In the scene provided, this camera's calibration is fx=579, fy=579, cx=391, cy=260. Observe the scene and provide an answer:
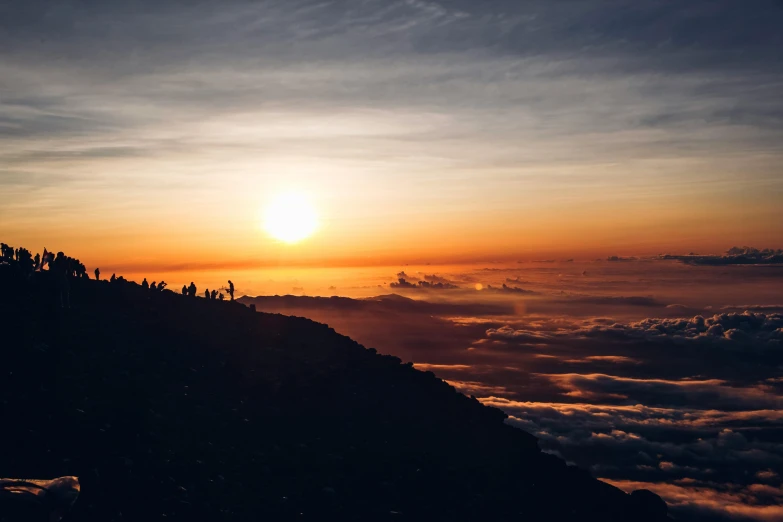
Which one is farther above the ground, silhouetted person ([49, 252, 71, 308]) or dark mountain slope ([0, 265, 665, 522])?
silhouetted person ([49, 252, 71, 308])

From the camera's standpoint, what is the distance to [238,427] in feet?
101

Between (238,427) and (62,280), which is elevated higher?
(62,280)

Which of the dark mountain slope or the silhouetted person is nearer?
the dark mountain slope

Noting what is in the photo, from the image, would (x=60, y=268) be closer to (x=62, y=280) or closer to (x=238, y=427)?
(x=62, y=280)

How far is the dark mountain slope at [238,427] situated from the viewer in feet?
77.6

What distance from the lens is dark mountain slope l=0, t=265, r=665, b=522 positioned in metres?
23.6

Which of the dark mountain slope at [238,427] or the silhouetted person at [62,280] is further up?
the silhouetted person at [62,280]

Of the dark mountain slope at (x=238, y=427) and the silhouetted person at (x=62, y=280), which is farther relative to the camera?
the silhouetted person at (x=62, y=280)

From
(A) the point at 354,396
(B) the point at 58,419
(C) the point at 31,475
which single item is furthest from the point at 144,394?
(A) the point at 354,396

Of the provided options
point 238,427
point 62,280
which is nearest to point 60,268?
point 62,280

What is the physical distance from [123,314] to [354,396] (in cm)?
1812

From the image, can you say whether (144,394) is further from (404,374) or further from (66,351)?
(404,374)

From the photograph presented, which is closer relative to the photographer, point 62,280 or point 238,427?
point 238,427

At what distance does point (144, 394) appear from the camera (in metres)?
30.6
